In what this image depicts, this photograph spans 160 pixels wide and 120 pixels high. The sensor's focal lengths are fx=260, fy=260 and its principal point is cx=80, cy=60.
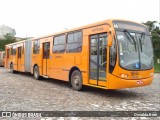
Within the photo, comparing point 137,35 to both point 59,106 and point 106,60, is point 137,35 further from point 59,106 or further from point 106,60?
point 59,106

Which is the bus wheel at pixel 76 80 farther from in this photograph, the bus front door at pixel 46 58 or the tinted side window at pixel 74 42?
the bus front door at pixel 46 58

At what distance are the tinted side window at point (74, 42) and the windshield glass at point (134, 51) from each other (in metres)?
2.42

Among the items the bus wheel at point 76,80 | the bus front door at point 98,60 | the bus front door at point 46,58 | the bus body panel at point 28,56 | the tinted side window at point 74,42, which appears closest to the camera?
the bus front door at point 98,60

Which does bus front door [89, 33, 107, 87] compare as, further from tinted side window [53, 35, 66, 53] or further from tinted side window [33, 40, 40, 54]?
tinted side window [33, 40, 40, 54]

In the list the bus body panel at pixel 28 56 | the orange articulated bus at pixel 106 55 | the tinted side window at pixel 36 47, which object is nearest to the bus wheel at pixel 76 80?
the orange articulated bus at pixel 106 55

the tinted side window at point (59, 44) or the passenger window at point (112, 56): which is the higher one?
the tinted side window at point (59, 44)

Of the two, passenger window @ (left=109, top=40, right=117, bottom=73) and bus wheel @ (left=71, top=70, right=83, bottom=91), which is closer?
passenger window @ (left=109, top=40, right=117, bottom=73)

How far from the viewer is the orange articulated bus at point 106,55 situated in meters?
9.38

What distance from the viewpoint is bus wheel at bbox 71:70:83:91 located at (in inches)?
450

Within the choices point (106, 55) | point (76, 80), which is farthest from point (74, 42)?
point (106, 55)

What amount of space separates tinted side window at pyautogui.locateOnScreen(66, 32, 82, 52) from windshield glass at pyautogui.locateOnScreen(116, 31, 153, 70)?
2.42 metres

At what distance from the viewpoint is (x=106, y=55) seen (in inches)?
381

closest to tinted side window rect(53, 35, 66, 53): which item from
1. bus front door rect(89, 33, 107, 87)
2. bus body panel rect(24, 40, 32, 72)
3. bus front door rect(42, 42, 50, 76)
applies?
bus front door rect(42, 42, 50, 76)

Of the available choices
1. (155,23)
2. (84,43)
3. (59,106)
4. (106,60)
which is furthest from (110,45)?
(155,23)
